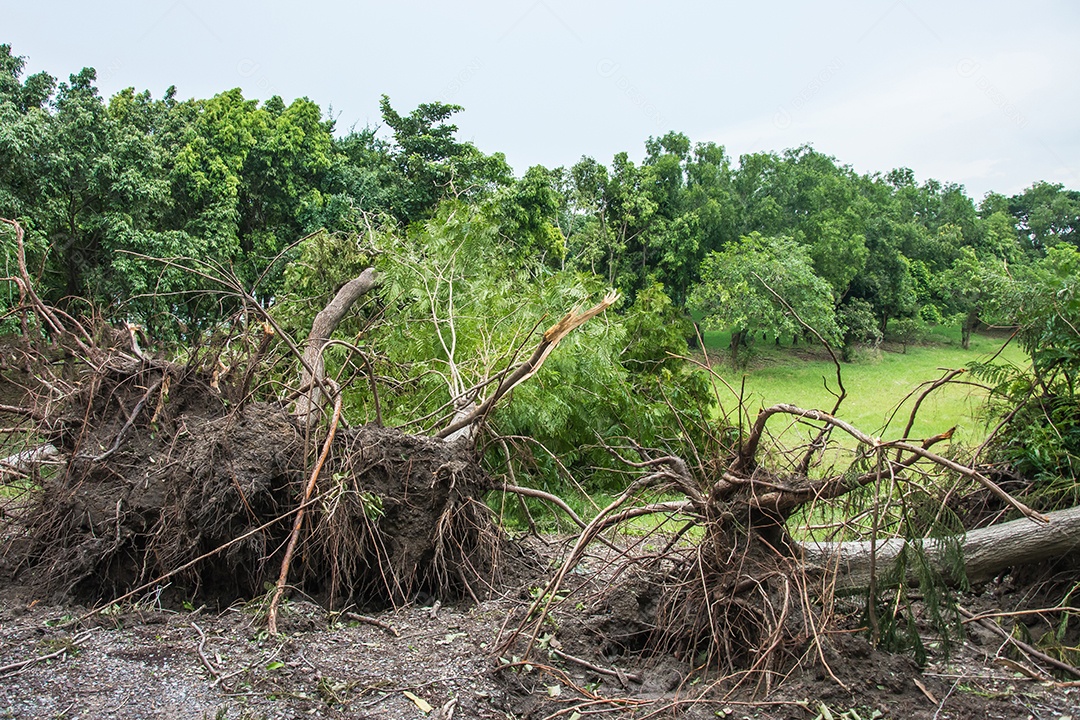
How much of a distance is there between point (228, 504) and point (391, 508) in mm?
973

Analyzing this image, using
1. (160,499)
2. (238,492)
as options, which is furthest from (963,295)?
(160,499)

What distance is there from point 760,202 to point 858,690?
26.4m

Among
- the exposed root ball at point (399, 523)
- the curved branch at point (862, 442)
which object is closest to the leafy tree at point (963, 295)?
the exposed root ball at point (399, 523)

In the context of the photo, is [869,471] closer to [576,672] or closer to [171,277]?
[576,672]

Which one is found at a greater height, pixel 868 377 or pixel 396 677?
pixel 868 377

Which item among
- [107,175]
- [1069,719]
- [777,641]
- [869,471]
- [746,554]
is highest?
[107,175]

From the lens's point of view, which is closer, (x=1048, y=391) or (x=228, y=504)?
(x=228, y=504)

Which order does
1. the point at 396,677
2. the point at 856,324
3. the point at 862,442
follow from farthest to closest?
the point at 856,324
the point at 396,677
the point at 862,442

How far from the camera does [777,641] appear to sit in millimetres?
3627

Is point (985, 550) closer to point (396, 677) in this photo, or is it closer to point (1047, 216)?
point (396, 677)

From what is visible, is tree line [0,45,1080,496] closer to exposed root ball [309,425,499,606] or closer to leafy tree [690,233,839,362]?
leafy tree [690,233,839,362]

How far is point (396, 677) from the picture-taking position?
3.78 m

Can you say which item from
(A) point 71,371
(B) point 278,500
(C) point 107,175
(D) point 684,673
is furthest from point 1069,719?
(C) point 107,175

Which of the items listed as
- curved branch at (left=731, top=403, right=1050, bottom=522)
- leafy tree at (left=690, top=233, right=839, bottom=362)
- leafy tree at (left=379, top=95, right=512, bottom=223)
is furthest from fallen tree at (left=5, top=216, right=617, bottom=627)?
leafy tree at (left=690, top=233, right=839, bottom=362)
